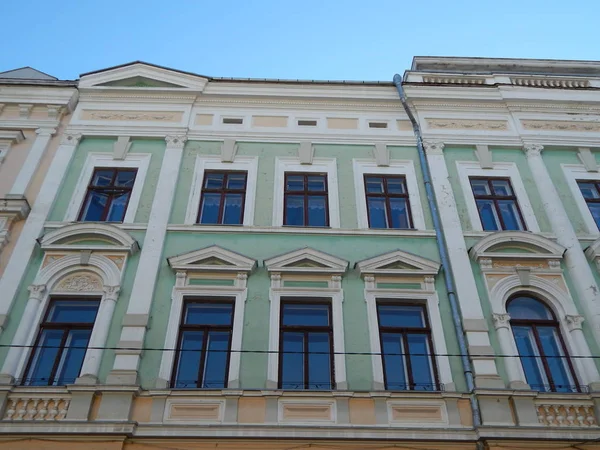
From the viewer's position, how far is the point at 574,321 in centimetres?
960

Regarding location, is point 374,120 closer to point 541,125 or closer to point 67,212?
point 541,125

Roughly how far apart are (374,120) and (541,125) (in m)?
3.73

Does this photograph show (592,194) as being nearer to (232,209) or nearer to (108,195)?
(232,209)

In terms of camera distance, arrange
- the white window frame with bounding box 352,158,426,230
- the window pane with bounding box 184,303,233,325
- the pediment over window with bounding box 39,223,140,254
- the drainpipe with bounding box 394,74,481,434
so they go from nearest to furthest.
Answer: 1. the drainpipe with bounding box 394,74,481,434
2. the window pane with bounding box 184,303,233,325
3. the pediment over window with bounding box 39,223,140,254
4. the white window frame with bounding box 352,158,426,230

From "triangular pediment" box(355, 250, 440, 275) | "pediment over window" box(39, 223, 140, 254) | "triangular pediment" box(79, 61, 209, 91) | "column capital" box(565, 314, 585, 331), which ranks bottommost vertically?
"column capital" box(565, 314, 585, 331)

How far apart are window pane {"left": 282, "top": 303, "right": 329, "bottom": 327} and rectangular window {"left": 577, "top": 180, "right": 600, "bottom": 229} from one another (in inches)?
230

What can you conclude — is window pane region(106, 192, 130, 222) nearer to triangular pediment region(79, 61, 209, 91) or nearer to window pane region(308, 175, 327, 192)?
triangular pediment region(79, 61, 209, 91)

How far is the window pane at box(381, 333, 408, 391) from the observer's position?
9023 millimetres

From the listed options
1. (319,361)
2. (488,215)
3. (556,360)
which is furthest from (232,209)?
(556,360)

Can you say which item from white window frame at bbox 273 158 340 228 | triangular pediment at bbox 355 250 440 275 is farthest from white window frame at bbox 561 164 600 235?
white window frame at bbox 273 158 340 228

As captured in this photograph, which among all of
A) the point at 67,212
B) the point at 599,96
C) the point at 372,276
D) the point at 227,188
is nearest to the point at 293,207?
the point at 227,188

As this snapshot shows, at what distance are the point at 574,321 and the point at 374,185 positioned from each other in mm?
4599

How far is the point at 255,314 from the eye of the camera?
31.8 feet

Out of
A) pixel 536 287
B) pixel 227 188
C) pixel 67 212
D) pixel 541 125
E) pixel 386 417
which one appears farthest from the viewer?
pixel 541 125
